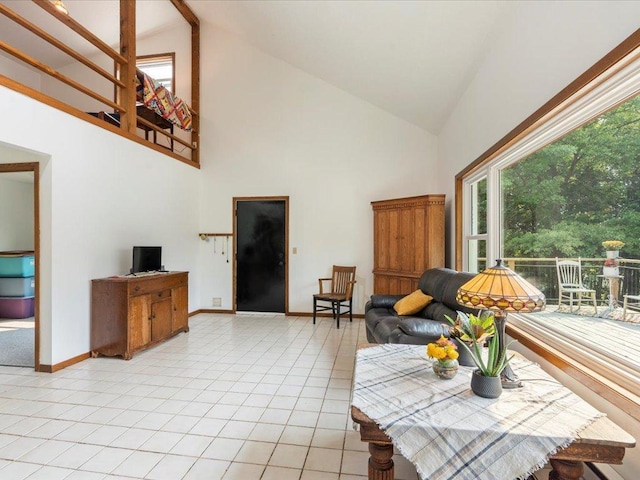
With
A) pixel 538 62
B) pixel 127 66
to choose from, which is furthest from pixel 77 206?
pixel 538 62

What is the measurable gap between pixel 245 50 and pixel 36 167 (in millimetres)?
3958

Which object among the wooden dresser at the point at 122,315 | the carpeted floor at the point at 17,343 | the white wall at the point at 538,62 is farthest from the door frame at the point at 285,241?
the white wall at the point at 538,62

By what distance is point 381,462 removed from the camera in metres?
1.34

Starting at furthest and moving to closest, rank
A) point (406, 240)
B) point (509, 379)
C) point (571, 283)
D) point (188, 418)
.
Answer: point (406, 240), point (188, 418), point (571, 283), point (509, 379)

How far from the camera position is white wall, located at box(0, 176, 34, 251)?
232 inches

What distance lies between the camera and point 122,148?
4062 millimetres

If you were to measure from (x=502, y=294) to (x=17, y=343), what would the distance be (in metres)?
5.38

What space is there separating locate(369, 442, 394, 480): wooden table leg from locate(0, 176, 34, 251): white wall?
7485 mm

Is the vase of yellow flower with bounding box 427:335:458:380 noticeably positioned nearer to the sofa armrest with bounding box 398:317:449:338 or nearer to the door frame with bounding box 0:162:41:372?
the sofa armrest with bounding box 398:317:449:338

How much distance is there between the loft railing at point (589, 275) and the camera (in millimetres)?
1498

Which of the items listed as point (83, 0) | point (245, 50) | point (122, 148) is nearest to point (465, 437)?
point (122, 148)

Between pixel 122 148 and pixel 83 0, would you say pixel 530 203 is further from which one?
pixel 83 0

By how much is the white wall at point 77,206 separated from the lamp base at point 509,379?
3.87 metres

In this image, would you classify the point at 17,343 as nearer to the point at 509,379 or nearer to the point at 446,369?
the point at 446,369
